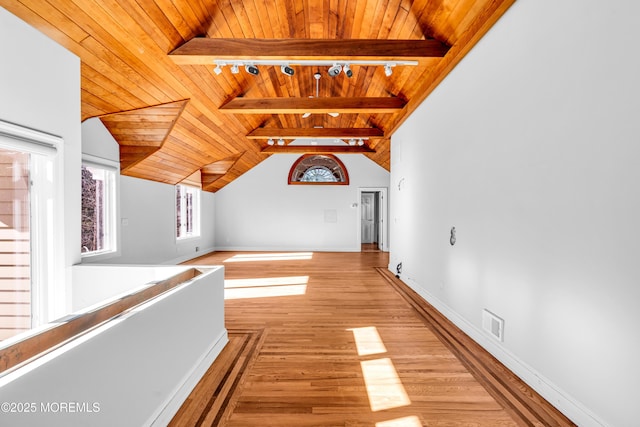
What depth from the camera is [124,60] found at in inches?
114

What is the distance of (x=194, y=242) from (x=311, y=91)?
4.67 metres

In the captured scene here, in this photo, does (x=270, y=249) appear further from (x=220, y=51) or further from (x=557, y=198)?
(x=557, y=198)

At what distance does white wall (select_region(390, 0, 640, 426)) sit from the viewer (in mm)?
1492

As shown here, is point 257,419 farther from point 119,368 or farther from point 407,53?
point 407,53

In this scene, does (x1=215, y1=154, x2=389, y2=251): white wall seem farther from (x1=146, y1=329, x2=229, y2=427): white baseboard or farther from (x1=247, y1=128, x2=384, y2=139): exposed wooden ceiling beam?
(x1=146, y1=329, x2=229, y2=427): white baseboard

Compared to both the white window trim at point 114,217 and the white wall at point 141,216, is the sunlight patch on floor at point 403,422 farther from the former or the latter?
the white window trim at point 114,217

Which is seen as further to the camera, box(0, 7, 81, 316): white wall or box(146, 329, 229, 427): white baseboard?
box(0, 7, 81, 316): white wall

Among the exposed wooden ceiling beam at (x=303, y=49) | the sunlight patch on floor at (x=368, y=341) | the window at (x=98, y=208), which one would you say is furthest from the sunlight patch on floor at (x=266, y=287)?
the exposed wooden ceiling beam at (x=303, y=49)

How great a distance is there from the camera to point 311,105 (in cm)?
443

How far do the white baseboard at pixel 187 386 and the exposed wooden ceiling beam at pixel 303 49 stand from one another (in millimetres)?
2669

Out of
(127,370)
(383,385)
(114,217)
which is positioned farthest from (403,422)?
(114,217)

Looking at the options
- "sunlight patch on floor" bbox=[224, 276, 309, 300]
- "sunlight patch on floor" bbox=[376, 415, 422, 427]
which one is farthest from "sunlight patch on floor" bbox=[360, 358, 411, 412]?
"sunlight patch on floor" bbox=[224, 276, 309, 300]

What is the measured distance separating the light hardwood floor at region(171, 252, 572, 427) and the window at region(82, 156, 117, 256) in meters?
2.16

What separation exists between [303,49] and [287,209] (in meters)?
6.23
